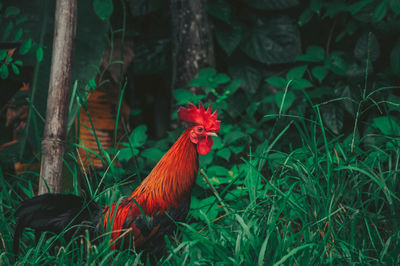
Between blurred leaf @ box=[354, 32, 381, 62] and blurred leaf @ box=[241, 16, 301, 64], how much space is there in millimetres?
399

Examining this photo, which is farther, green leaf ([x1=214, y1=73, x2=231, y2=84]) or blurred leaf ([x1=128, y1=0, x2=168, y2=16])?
blurred leaf ([x1=128, y1=0, x2=168, y2=16])

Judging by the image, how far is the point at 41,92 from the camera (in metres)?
2.62

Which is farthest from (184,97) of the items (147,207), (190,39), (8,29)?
(8,29)

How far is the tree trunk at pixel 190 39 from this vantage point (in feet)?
10.3

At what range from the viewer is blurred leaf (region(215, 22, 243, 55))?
323cm

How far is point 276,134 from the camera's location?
3252mm

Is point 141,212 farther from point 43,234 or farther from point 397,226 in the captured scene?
point 397,226

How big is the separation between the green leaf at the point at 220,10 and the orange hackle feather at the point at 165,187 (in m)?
1.29

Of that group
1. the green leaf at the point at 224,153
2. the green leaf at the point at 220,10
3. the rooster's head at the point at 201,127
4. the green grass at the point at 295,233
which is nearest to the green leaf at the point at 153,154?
the green leaf at the point at 224,153

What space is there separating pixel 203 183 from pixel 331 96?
1.16 meters

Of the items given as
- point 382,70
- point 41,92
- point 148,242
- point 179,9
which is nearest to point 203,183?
point 148,242

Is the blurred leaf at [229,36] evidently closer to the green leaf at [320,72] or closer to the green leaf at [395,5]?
the green leaf at [320,72]

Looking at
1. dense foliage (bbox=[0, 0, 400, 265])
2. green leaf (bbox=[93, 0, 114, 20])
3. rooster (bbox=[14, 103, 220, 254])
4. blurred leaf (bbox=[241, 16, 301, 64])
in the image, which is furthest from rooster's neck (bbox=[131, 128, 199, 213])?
blurred leaf (bbox=[241, 16, 301, 64])

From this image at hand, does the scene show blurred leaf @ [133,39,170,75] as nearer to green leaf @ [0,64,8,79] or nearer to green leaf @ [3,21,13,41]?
green leaf @ [3,21,13,41]
